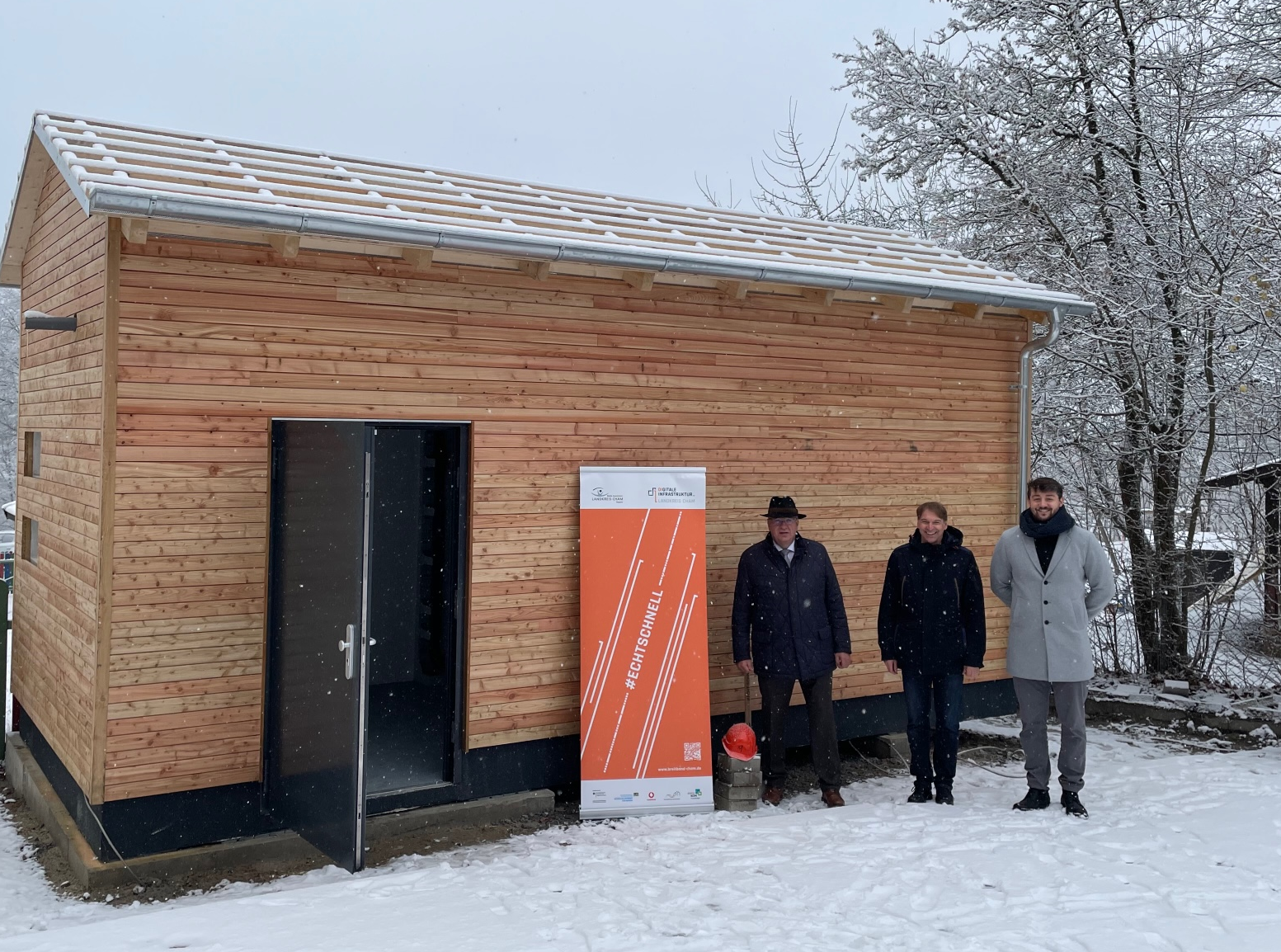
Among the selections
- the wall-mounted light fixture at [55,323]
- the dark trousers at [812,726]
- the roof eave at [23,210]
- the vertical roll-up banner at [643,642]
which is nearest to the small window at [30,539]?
the wall-mounted light fixture at [55,323]

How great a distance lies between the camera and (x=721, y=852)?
545 cm

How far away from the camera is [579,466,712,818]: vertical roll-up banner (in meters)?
6.35

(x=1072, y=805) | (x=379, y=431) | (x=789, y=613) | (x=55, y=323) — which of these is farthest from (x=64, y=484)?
(x=1072, y=805)

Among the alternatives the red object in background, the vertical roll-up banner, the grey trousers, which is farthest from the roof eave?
the grey trousers

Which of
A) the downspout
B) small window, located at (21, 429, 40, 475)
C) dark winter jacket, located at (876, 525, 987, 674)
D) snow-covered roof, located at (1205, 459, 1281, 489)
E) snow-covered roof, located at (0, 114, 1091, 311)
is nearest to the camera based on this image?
snow-covered roof, located at (0, 114, 1091, 311)

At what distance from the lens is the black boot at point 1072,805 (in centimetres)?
588

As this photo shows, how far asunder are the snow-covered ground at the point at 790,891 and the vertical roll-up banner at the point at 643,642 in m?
0.29

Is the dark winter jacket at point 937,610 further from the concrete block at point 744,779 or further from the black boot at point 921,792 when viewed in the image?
the concrete block at point 744,779

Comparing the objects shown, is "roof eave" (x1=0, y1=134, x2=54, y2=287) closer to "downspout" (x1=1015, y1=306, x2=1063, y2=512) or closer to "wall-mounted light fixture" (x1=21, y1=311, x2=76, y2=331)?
"wall-mounted light fixture" (x1=21, y1=311, x2=76, y2=331)

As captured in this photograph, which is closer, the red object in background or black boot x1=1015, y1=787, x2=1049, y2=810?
black boot x1=1015, y1=787, x2=1049, y2=810

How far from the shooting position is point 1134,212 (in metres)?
11.0

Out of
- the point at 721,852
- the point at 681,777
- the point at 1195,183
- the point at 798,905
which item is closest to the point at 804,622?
the point at 681,777

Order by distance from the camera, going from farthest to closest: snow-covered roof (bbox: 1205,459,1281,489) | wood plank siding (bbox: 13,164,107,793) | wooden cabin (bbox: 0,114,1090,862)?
1. snow-covered roof (bbox: 1205,459,1281,489)
2. wood plank siding (bbox: 13,164,107,793)
3. wooden cabin (bbox: 0,114,1090,862)

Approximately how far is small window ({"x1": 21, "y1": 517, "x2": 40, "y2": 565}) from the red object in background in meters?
4.95
